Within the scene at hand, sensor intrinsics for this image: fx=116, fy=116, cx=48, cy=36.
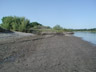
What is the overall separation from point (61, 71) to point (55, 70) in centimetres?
30

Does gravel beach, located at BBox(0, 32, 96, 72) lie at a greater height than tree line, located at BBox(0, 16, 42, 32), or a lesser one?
lesser

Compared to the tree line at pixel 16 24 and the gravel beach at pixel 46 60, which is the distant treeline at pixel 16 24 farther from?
the gravel beach at pixel 46 60

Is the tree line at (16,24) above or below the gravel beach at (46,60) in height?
above

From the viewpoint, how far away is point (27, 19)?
64188 mm

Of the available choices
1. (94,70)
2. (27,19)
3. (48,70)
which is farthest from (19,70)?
(27,19)

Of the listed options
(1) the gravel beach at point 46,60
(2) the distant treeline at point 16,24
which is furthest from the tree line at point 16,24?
(1) the gravel beach at point 46,60

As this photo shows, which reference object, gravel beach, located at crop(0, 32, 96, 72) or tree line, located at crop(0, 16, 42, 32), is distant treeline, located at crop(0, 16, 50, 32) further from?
gravel beach, located at crop(0, 32, 96, 72)

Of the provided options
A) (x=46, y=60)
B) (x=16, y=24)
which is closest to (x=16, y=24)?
(x=16, y=24)

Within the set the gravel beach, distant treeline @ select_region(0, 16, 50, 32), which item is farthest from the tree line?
the gravel beach

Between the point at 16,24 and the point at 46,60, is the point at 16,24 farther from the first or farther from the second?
the point at 46,60

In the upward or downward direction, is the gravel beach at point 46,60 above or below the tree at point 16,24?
below

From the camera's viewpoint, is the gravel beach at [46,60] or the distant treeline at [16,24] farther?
the distant treeline at [16,24]

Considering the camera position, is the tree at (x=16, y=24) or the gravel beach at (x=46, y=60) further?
the tree at (x=16, y=24)

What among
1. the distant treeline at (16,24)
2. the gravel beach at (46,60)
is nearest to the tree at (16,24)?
the distant treeline at (16,24)
